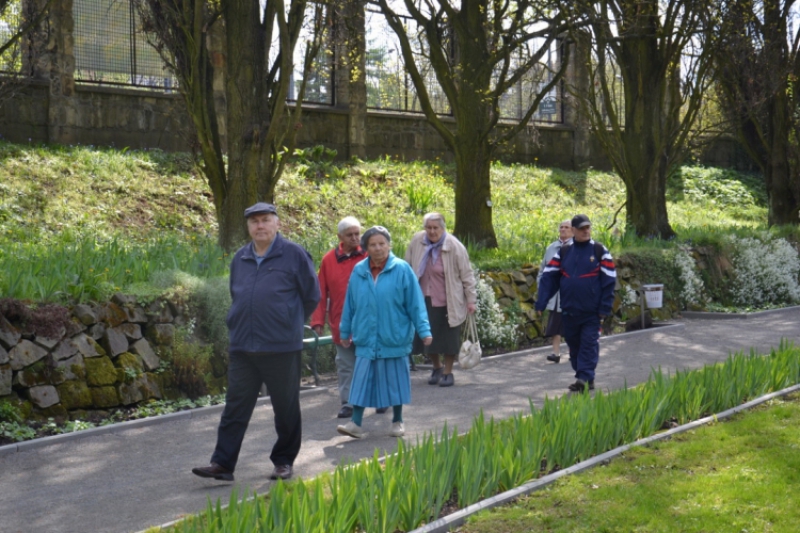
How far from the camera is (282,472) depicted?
7.30 m

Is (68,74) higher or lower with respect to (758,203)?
higher

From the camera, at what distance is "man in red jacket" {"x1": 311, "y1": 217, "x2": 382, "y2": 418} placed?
982 centimetres

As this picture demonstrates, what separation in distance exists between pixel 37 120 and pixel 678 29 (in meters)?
12.7

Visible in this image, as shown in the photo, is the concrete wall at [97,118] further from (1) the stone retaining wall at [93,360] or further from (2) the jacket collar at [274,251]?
(2) the jacket collar at [274,251]

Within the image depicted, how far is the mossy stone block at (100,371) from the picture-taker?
9.65m

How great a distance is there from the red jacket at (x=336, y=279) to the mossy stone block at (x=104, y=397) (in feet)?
6.42

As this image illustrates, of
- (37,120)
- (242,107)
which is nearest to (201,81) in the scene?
(242,107)

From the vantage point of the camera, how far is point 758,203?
3394cm

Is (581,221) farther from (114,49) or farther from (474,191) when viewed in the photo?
(114,49)

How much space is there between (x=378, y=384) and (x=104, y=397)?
2.74 metres

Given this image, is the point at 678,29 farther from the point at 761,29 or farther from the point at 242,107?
the point at 242,107

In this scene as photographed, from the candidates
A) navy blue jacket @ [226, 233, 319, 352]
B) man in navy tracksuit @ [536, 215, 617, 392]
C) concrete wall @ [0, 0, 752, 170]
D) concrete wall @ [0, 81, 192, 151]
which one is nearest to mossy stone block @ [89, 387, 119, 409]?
navy blue jacket @ [226, 233, 319, 352]

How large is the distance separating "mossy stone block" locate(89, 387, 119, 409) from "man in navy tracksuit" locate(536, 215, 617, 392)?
14.5ft

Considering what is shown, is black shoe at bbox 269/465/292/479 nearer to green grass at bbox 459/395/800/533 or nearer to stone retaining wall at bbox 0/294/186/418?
green grass at bbox 459/395/800/533
